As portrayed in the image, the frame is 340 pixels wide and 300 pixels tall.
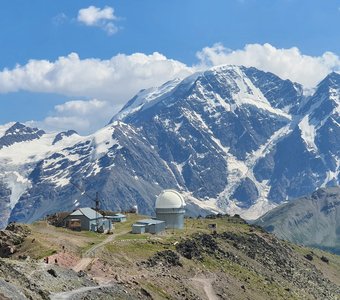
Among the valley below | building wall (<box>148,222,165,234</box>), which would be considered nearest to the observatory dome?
the valley below

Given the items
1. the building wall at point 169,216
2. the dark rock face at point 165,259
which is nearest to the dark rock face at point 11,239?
the dark rock face at point 165,259

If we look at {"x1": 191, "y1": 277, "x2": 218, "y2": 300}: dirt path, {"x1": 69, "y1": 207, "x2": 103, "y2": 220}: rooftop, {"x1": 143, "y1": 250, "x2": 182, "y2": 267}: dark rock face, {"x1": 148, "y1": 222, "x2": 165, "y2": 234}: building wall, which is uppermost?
{"x1": 69, "y1": 207, "x2": 103, "y2": 220}: rooftop

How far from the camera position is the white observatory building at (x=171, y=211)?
601 ft

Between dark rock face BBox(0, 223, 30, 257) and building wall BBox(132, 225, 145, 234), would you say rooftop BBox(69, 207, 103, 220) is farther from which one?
dark rock face BBox(0, 223, 30, 257)

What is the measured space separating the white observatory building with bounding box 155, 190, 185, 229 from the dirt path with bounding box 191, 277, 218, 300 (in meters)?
41.8

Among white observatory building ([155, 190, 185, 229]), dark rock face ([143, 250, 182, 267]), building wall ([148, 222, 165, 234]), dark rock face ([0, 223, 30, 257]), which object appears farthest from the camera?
white observatory building ([155, 190, 185, 229])

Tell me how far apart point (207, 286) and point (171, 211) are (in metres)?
→ 46.6

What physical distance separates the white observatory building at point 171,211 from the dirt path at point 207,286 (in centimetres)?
4185

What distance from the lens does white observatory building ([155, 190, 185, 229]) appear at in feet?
601

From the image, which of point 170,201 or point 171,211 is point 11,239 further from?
point 170,201

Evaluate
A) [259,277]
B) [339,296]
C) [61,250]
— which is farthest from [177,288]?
[339,296]

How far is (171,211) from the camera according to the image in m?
183

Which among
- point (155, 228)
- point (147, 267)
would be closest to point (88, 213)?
point (155, 228)

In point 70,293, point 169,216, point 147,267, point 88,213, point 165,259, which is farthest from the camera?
point 169,216
